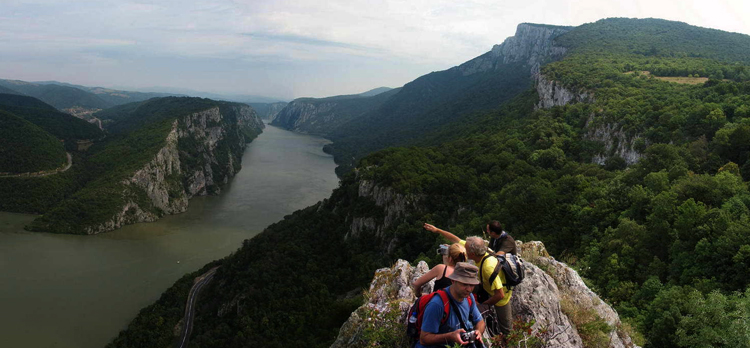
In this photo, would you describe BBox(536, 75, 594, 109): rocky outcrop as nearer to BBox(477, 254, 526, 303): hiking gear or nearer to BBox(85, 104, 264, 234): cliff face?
BBox(477, 254, 526, 303): hiking gear

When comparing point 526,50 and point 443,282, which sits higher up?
point 526,50

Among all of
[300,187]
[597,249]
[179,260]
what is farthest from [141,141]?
[597,249]

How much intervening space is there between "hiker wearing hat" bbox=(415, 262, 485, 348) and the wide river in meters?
46.1

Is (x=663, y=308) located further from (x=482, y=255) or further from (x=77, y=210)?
(x=77, y=210)

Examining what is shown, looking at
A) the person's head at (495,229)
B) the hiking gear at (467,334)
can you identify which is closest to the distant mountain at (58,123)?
the person's head at (495,229)

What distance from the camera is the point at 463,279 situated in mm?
4355

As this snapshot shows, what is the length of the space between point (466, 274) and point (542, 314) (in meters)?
3.45

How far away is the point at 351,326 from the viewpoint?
24.5 feet

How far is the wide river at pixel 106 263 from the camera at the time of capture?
39594 mm

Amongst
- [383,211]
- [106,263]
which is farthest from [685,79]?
[106,263]

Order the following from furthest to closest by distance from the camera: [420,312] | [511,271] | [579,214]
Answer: [579,214] < [511,271] < [420,312]

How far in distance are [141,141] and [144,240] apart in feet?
151

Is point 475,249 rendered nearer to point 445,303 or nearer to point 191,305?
point 445,303

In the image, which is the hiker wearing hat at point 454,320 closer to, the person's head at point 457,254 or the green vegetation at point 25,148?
the person's head at point 457,254
